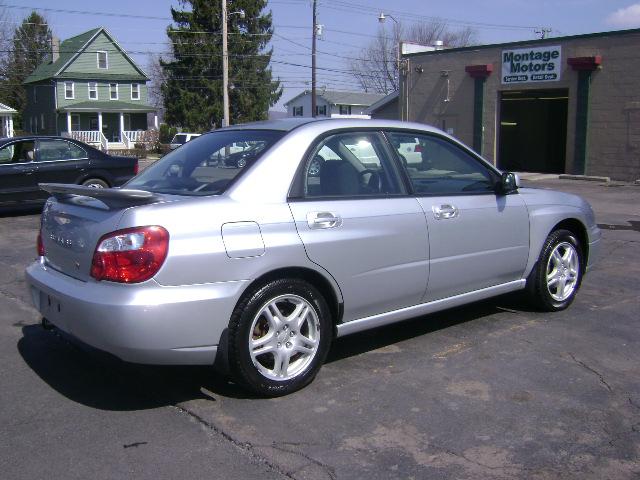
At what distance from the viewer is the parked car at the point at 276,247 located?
11.9ft

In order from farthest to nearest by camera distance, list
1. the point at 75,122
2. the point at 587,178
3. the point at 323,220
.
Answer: the point at 75,122 < the point at 587,178 < the point at 323,220

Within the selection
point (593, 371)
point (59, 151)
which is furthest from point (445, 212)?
point (59, 151)

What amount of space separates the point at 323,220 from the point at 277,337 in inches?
30.3

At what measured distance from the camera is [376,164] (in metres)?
4.70

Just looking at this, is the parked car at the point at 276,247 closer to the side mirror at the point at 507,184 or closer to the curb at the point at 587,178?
the side mirror at the point at 507,184

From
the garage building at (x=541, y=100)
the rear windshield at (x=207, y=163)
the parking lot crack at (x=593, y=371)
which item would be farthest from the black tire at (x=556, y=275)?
the garage building at (x=541, y=100)

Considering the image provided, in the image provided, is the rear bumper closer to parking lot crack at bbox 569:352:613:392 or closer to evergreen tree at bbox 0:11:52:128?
parking lot crack at bbox 569:352:613:392

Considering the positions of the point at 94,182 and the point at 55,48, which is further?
the point at 55,48

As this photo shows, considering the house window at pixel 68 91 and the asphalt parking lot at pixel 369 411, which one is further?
the house window at pixel 68 91

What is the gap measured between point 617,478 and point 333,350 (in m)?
2.27

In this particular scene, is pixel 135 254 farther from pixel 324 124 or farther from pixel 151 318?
pixel 324 124

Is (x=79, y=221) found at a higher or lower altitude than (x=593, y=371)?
higher

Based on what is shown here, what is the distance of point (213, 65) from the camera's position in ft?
162

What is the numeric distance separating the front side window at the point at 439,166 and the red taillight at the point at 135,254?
1.97 m
